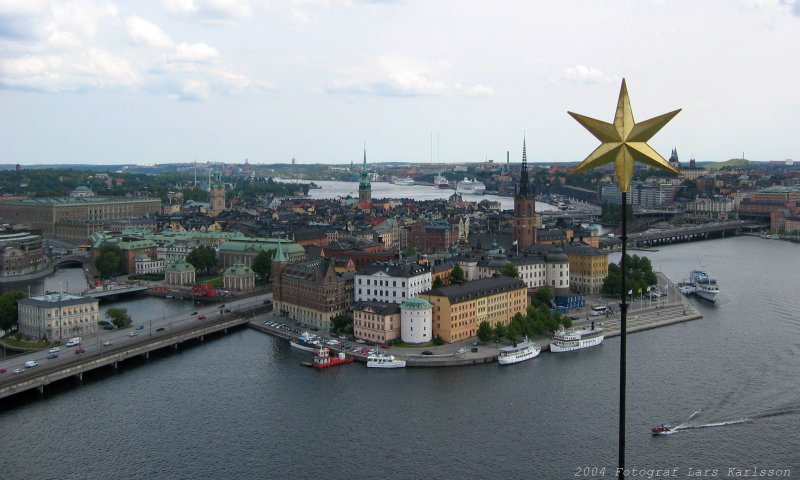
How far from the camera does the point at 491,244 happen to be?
1770 inches

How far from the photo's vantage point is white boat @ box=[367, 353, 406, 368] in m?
26.3

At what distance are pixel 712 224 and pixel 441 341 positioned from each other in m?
56.2

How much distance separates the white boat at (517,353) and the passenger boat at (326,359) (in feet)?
16.2

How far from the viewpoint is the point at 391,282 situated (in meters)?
31.6

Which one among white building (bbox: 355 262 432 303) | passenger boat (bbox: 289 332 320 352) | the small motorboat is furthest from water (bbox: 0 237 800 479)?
white building (bbox: 355 262 432 303)

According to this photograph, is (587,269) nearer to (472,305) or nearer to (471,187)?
(472,305)

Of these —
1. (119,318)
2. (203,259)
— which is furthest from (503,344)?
(203,259)

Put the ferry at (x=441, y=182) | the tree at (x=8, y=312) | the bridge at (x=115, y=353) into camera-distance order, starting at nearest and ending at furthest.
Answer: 1. the bridge at (x=115, y=353)
2. the tree at (x=8, y=312)
3. the ferry at (x=441, y=182)

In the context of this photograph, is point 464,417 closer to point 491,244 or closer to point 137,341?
point 137,341

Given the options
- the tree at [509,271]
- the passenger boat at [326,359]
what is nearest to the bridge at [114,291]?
the passenger boat at [326,359]

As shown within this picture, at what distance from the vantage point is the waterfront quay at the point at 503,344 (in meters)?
26.9

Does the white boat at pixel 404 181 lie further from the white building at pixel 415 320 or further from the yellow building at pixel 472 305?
the white building at pixel 415 320

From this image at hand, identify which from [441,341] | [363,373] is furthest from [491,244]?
[363,373]

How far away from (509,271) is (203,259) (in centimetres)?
1950
